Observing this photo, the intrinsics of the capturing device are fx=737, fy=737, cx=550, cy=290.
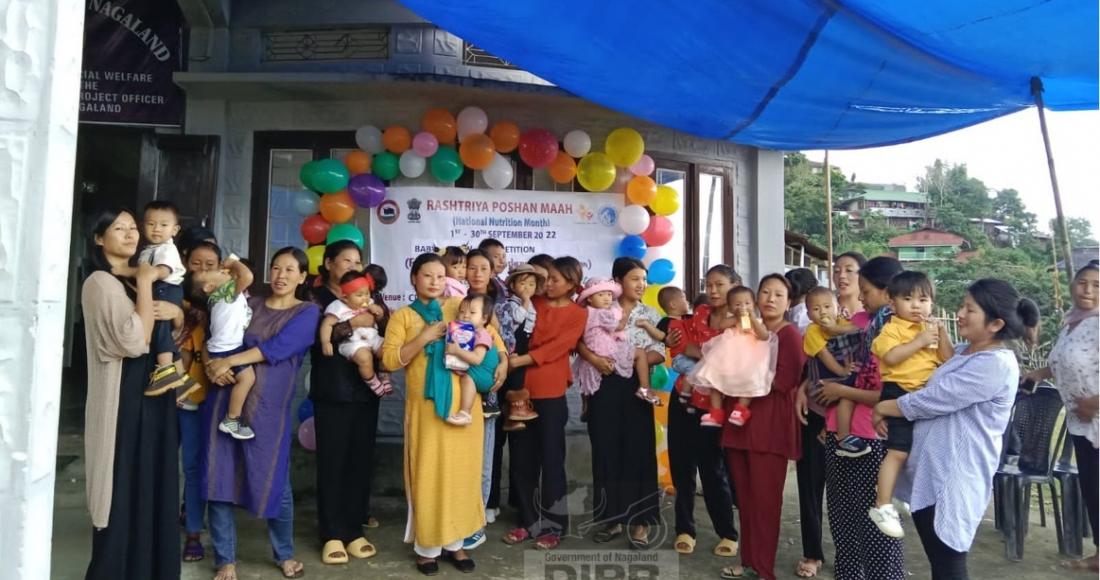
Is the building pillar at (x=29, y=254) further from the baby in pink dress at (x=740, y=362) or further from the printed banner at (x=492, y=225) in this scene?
the printed banner at (x=492, y=225)

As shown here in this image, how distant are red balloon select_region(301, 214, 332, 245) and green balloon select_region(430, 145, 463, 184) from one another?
859 mm

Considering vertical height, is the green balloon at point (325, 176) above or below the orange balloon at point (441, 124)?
below

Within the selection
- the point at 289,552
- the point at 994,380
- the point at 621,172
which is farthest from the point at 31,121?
the point at 621,172

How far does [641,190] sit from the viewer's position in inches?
217

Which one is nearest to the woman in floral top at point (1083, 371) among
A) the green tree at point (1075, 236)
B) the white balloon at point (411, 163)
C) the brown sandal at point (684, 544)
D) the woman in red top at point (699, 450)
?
the green tree at point (1075, 236)

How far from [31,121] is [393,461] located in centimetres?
400

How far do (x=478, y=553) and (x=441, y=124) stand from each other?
9.59ft

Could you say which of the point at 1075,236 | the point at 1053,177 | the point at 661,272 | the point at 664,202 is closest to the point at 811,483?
the point at 1053,177

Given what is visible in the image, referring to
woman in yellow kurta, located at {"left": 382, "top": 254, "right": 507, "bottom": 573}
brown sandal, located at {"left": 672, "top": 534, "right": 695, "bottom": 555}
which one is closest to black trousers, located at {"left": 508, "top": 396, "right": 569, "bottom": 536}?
woman in yellow kurta, located at {"left": 382, "top": 254, "right": 507, "bottom": 573}

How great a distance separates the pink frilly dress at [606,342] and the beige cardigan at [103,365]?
2.16m

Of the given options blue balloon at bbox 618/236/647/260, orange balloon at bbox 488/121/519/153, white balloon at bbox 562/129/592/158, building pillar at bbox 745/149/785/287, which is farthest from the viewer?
building pillar at bbox 745/149/785/287

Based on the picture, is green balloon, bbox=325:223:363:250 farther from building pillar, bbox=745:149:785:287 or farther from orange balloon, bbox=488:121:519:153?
building pillar, bbox=745:149:785:287

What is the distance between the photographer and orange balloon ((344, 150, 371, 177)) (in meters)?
5.24

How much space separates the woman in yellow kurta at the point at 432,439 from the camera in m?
3.48
